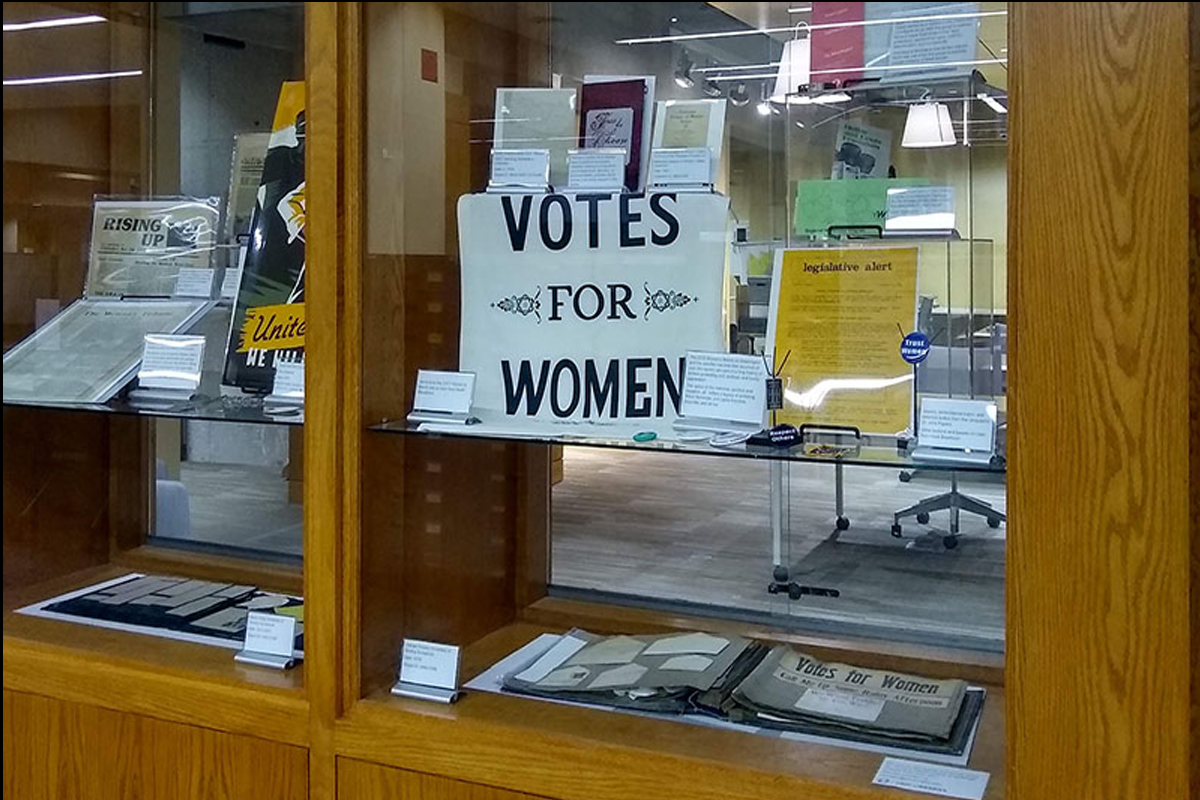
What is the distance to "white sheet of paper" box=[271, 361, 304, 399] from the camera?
157cm

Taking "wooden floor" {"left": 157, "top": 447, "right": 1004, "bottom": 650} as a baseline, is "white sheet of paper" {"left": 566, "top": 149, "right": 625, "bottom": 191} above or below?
above

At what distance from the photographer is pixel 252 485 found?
1.81 meters

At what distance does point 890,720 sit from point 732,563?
424mm

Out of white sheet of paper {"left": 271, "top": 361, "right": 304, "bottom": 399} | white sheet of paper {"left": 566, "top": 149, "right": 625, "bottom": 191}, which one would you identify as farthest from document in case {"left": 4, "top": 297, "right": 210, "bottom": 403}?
white sheet of paper {"left": 566, "top": 149, "right": 625, "bottom": 191}

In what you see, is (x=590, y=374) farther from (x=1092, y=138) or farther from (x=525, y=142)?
(x=1092, y=138)

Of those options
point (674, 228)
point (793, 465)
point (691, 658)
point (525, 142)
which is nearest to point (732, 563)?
point (691, 658)

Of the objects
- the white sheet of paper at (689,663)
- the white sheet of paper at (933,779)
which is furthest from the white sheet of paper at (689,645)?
the white sheet of paper at (933,779)

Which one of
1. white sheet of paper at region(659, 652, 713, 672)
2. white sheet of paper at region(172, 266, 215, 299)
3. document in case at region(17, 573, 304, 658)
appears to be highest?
white sheet of paper at region(172, 266, 215, 299)

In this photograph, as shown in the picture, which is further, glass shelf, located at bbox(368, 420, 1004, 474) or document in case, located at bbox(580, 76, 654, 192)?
document in case, located at bbox(580, 76, 654, 192)

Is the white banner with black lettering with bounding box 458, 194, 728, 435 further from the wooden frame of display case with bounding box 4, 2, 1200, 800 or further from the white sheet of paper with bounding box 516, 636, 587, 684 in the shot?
the white sheet of paper with bounding box 516, 636, 587, 684

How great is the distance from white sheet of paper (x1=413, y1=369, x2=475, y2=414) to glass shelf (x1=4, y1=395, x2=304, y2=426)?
230mm

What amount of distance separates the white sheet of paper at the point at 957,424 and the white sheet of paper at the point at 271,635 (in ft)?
2.75

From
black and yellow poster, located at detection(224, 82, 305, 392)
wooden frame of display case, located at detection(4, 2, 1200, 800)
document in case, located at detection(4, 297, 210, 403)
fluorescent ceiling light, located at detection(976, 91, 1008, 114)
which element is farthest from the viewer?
document in case, located at detection(4, 297, 210, 403)

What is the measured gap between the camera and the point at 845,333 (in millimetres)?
1407
